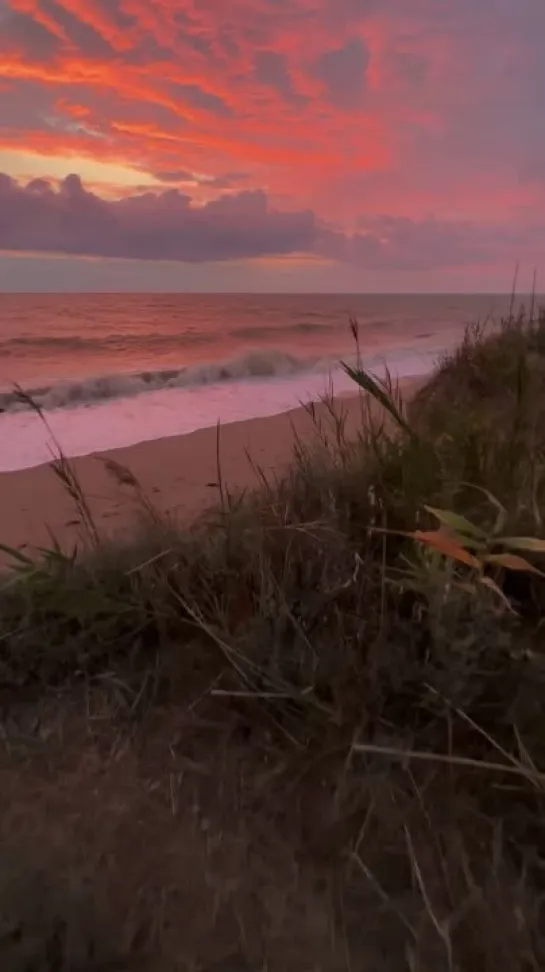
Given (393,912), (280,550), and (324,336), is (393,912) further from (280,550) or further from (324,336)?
(324,336)

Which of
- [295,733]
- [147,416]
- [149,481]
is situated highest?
[295,733]

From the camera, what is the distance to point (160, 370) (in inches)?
396

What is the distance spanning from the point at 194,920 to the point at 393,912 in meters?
0.32

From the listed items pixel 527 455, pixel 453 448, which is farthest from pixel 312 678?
pixel 527 455

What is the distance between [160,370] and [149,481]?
5.89 meters

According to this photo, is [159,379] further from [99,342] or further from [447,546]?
[447,546]

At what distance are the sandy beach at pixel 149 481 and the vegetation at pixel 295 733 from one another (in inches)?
24.0

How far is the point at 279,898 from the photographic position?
4.02 feet

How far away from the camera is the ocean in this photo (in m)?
6.38

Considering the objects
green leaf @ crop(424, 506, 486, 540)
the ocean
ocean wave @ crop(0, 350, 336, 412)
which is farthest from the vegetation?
ocean wave @ crop(0, 350, 336, 412)

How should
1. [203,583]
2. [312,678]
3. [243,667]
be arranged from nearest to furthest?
[312,678]
[243,667]
[203,583]

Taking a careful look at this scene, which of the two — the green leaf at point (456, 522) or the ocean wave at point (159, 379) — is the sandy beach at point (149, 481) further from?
the ocean wave at point (159, 379)

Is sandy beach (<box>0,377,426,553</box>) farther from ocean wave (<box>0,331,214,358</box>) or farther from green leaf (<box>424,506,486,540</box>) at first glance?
ocean wave (<box>0,331,214,358</box>)

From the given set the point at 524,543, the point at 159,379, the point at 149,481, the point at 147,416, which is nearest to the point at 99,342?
the point at 159,379
